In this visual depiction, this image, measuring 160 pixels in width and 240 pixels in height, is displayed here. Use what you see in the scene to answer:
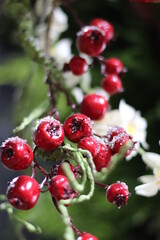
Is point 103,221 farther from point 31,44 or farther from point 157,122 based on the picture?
point 31,44

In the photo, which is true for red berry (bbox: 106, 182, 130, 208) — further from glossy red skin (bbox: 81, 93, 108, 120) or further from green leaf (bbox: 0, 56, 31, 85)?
green leaf (bbox: 0, 56, 31, 85)

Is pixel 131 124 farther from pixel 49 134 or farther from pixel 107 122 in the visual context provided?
pixel 49 134

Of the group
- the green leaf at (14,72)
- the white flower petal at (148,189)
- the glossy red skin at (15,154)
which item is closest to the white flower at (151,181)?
the white flower petal at (148,189)

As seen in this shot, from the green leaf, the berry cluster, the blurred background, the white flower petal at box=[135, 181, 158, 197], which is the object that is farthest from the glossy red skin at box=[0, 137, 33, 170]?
the green leaf

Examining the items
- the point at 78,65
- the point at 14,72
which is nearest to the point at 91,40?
the point at 78,65

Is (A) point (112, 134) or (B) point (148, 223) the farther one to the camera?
(B) point (148, 223)

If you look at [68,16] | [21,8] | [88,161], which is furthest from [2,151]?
[68,16]
